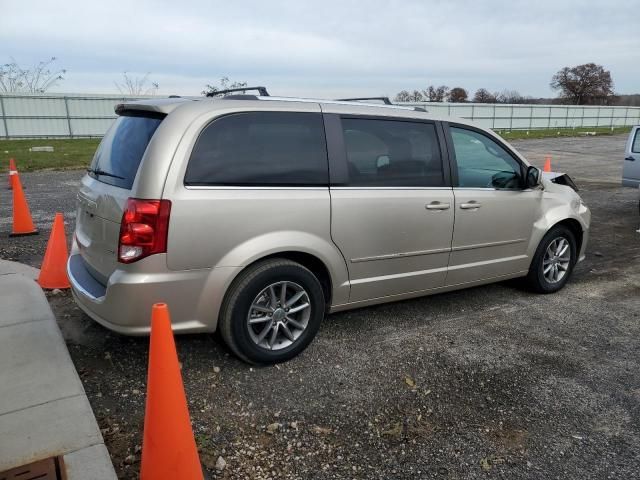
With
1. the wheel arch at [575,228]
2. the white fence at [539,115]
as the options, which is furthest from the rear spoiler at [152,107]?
the white fence at [539,115]

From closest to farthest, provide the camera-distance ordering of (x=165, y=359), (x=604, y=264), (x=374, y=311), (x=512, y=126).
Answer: (x=165, y=359), (x=374, y=311), (x=604, y=264), (x=512, y=126)

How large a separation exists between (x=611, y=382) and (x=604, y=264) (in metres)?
3.22

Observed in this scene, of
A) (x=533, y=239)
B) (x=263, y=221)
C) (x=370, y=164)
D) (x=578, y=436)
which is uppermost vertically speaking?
(x=370, y=164)

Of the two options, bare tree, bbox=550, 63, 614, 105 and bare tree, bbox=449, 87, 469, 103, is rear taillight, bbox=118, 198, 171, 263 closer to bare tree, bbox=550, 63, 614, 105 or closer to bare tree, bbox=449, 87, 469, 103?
bare tree, bbox=449, 87, 469, 103

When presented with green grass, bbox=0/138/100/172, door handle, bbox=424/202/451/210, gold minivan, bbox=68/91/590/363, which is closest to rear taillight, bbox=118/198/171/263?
gold minivan, bbox=68/91/590/363

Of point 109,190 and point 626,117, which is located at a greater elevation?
point 626,117

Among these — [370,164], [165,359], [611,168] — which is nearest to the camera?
[165,359]

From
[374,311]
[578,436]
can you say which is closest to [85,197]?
[374,311]

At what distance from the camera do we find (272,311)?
356 cm

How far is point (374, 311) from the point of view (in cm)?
467

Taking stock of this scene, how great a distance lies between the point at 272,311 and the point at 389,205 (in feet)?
3.83

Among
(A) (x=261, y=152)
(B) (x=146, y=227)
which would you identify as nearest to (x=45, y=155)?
(A) (x=261, y=152)

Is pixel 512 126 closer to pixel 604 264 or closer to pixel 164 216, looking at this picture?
pixel 604 264

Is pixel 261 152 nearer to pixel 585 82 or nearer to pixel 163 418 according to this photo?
pixel 163 418
